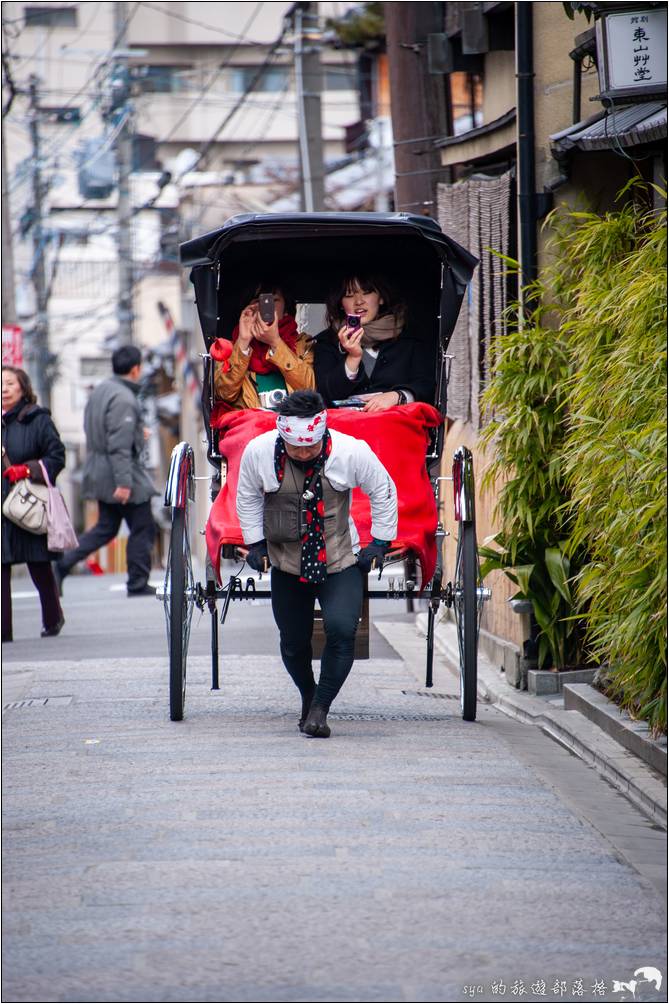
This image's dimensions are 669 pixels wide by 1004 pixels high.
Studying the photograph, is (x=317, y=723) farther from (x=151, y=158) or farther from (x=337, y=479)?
(x=151, y=158)

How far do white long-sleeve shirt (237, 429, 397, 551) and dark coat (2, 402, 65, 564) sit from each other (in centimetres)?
467

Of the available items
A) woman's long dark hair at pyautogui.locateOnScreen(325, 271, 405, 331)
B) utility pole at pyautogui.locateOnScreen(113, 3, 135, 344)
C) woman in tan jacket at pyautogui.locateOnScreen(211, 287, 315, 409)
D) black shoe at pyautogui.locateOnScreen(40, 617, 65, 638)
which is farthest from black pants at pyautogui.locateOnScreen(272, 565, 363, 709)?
utility pole at pyautogui.locateOnScreen(113, 3, 135, 344)

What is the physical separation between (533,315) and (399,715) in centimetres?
253

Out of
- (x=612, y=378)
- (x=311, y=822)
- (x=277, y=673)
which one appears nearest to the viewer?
(x=311, y=822)

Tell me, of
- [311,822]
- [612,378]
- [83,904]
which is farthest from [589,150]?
[83,904]

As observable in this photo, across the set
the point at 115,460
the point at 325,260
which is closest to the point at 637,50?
the point at 325,260

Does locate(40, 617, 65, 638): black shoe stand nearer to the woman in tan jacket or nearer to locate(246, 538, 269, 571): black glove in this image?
the woman in tan jacket

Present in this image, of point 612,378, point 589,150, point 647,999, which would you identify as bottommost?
point 647,999

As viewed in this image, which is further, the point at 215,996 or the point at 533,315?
the point at 533,315

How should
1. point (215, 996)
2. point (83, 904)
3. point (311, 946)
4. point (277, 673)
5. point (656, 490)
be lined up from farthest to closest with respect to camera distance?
point (277, 673), point (656, 490), point (83, 904), point (311, 946), point (215, 996)

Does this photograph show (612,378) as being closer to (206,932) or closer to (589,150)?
(589,150)

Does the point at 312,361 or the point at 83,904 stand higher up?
the point at 312,361

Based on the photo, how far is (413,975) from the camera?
14.3ft

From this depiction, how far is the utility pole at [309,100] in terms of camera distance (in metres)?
20.7
